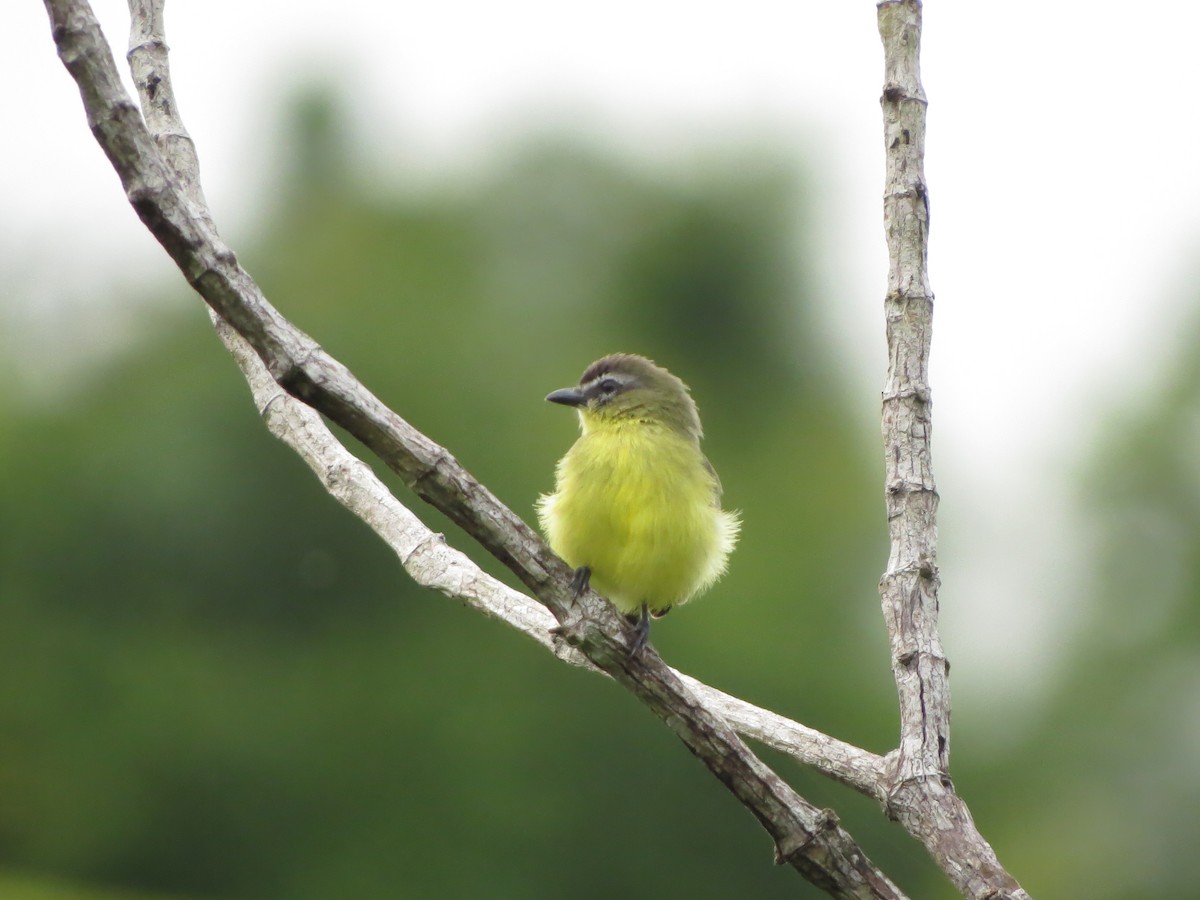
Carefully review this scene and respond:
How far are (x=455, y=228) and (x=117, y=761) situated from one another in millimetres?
11171

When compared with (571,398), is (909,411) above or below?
below

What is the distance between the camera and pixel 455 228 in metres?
25.4

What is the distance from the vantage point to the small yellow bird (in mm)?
5387

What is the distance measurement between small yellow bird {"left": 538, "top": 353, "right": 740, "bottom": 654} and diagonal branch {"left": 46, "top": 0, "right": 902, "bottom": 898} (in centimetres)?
142

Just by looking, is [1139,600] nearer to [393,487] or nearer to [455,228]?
[393,487]

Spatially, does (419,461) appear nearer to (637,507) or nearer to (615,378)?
(637,507)

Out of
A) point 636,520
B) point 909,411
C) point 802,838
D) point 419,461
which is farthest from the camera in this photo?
point 636,520

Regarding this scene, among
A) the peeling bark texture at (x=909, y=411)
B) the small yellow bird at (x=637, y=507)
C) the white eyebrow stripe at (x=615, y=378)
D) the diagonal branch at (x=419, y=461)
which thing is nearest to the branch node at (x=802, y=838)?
the diagonal branch at (x=419, y=461)

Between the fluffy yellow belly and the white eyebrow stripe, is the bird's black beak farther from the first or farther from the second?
the fluffy yellow belly

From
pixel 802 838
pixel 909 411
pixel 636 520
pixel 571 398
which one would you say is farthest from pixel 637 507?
pixel 802 838

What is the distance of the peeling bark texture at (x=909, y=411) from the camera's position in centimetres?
383

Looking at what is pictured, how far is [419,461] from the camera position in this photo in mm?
3404

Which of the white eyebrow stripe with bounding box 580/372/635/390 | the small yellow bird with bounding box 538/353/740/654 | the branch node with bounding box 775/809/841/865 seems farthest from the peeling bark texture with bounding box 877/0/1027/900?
the white eyebrow stripe with bounding box 580/372/635/390

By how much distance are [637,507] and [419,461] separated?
7.01 feet
